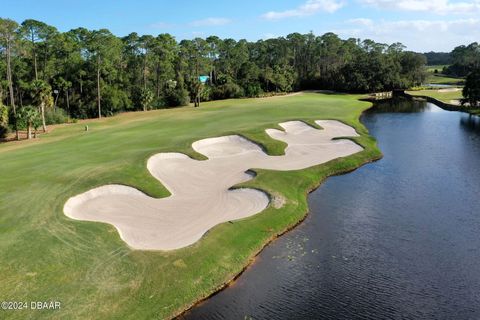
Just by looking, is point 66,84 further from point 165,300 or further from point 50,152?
point 165,300

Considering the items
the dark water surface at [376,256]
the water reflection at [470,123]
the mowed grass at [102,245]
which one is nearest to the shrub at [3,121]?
the mowed grass at [102,245]

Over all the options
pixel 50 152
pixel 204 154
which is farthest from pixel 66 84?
pixel 204 154

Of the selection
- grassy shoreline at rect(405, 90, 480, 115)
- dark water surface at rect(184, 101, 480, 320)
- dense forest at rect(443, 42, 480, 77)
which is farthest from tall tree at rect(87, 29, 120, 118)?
dense forest at rect(443, 42, 480, 77)

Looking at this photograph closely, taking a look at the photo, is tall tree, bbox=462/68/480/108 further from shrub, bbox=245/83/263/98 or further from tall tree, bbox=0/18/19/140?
tall tree, bbox=0/18/19/140

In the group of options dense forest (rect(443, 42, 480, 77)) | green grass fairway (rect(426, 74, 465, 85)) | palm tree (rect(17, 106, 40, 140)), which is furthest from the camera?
dense forest (rect(443, 42, 480, 77))

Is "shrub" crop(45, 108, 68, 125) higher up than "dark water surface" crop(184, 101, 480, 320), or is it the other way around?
"shrub" crop(45, 108, 68, 125)

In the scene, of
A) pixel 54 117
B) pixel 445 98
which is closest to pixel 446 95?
pixel 445 98

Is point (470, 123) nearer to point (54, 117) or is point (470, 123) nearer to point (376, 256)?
point (376, 256)
